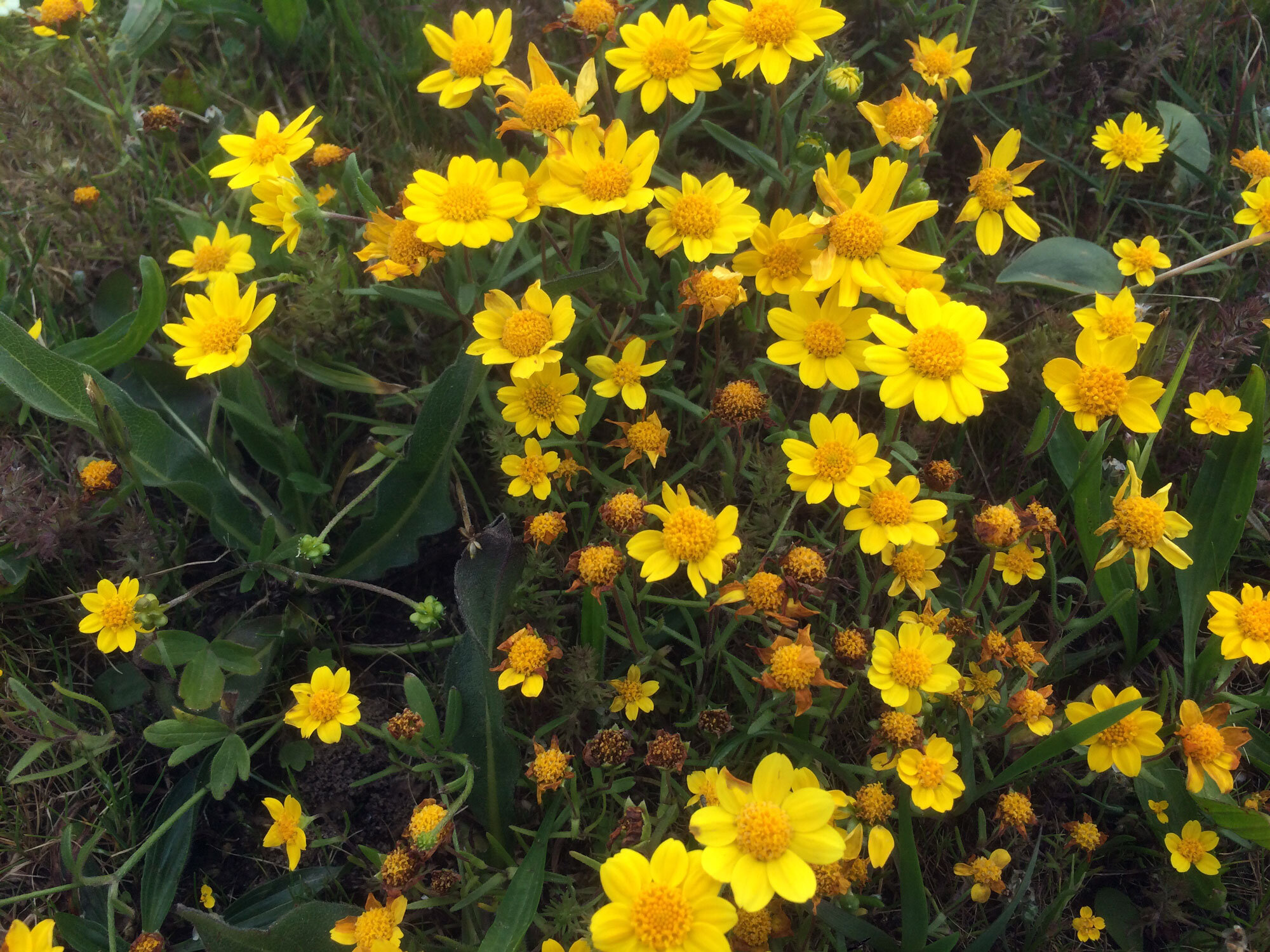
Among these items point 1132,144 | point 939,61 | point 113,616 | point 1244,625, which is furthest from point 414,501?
point 1132,144

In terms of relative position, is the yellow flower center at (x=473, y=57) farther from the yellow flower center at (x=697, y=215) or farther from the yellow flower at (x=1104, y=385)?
the yellow flower at (x=1104, y=385)

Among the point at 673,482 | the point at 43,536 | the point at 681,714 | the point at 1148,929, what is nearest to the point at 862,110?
the point at 673,482

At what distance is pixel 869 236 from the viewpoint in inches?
72.6

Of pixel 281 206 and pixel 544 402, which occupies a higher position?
pixel 281 206

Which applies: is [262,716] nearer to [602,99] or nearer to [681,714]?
[681,714]

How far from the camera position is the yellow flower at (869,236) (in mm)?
1831

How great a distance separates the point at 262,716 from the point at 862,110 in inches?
79.0

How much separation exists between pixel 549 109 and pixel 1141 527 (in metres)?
1.51

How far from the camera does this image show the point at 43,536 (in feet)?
7.10

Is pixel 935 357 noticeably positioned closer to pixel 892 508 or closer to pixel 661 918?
pixel 892 508

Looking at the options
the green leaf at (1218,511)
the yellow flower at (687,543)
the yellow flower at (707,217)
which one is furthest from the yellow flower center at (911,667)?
the yellow flower at (707,217)

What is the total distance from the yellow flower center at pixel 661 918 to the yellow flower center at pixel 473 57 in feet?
5.98

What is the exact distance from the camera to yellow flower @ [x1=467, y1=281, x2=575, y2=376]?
6.12 ft

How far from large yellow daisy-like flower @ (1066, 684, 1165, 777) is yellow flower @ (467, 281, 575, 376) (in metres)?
1.29
